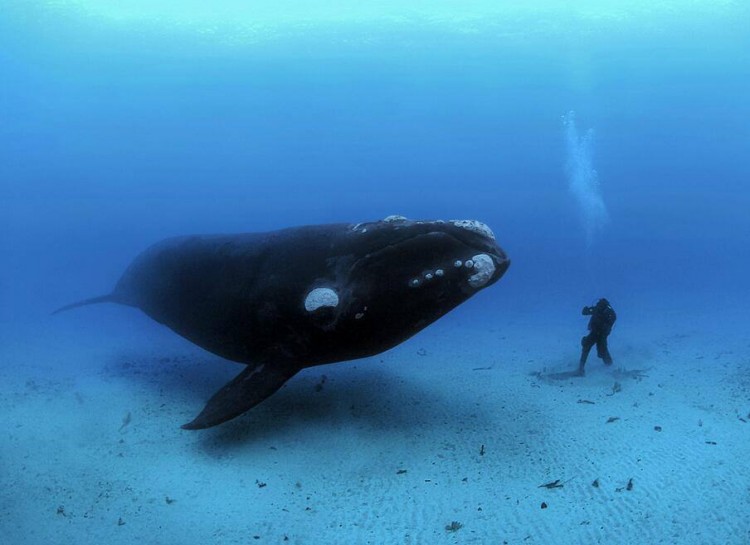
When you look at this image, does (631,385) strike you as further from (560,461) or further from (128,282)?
(128,282)

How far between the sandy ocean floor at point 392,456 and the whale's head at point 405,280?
172cm

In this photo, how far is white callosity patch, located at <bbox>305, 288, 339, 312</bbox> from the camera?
719 centimetres

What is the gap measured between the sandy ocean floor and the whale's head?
5.64 feet

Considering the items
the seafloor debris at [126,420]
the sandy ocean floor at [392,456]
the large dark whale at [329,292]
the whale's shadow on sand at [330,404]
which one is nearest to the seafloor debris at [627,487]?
the sandy ocean floor at [392,456]

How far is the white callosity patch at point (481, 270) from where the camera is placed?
692cm

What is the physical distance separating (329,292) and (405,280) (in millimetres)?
1072

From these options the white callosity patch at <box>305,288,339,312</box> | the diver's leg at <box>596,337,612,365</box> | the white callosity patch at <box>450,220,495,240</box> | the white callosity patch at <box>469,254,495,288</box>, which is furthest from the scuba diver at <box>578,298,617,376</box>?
the white callosity patch at <box>305,288,339,312</box>

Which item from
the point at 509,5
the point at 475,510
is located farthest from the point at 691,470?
the point at 509,5

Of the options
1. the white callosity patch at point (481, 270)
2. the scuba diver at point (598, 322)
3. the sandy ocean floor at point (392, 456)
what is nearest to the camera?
the sandy ocean floor at point (392, 456)

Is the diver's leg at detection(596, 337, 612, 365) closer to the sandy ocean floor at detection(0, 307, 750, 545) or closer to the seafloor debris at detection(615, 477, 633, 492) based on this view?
the sandy ocean floor at detection(0, 307, 750, 545)

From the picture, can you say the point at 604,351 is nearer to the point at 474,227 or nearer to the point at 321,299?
the point at 474,227

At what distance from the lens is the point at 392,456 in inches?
277

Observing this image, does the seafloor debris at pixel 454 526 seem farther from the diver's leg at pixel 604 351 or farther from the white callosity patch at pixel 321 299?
the diver's leg at pixel 604 351

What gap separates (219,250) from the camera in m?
9.41
